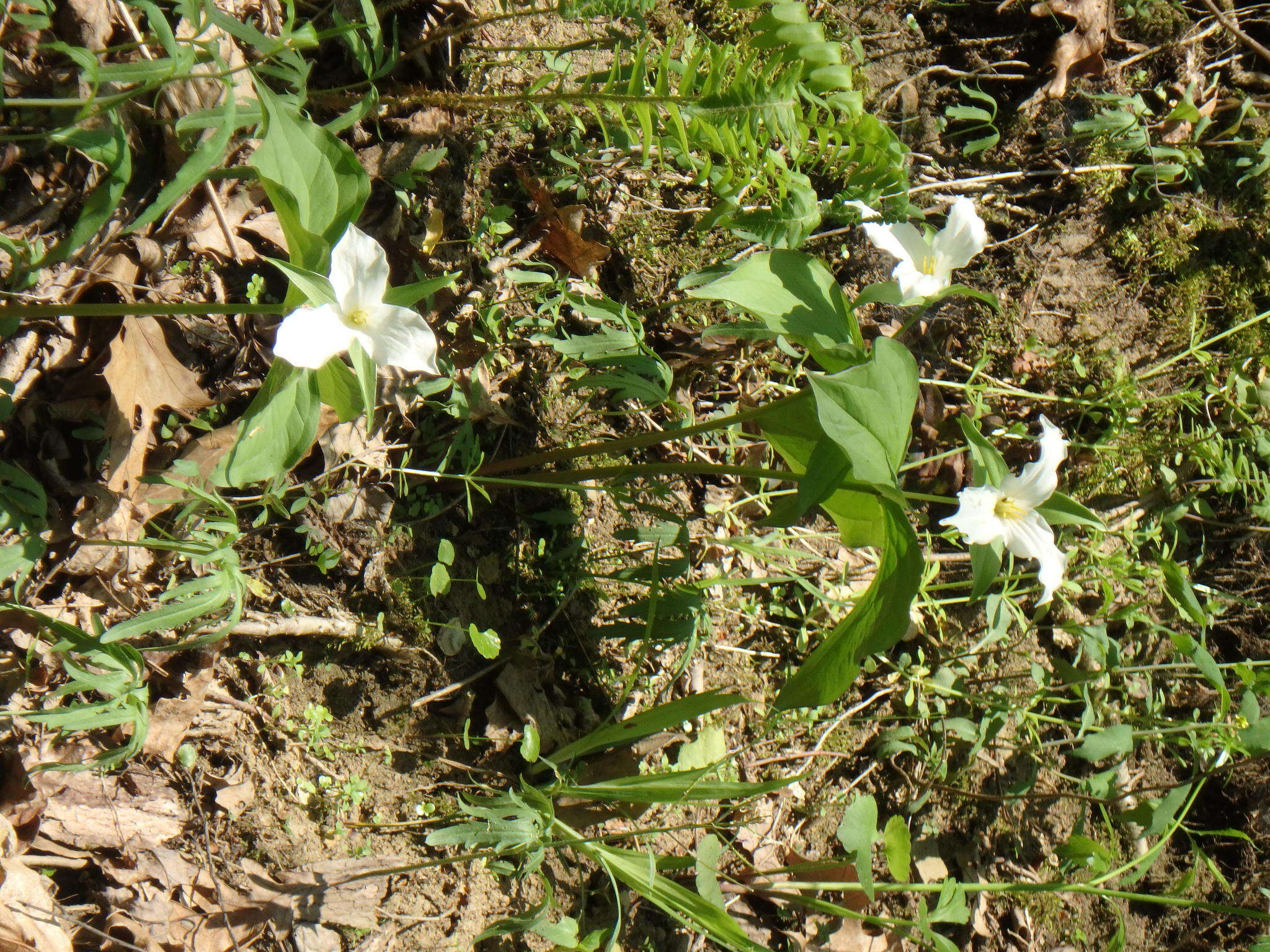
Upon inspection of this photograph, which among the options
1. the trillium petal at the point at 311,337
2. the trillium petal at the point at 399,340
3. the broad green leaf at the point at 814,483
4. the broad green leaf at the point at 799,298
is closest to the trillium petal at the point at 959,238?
the broad green leaf at the point at 799,298

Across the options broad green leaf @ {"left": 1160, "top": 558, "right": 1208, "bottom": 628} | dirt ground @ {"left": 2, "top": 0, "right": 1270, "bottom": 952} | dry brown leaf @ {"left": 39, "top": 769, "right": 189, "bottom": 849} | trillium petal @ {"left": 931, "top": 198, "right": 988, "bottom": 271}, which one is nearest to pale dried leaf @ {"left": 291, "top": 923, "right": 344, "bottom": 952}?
dirt ground @ {"left": 2, "top": 0, "right": 1270, "bottom": 952}

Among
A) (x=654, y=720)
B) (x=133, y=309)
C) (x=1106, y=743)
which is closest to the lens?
(x=133, y=309)

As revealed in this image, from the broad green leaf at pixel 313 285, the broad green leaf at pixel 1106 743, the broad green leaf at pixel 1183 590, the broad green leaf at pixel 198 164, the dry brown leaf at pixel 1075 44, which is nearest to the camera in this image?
the broad green leaf at pixel 313 285

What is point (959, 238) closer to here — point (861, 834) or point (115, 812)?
point (861, 834)

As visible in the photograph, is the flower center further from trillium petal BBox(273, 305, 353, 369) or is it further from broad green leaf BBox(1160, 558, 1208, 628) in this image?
trillium petal BBox(273, 305, 353, 369)

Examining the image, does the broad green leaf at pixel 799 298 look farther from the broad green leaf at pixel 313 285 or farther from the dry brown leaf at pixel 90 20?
the dry brown leaf at pixel 90 20

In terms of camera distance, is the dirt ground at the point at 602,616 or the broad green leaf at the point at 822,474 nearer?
the broad green leaf at the point at 822,474

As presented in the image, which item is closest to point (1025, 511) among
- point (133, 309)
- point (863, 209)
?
point (863, 209)

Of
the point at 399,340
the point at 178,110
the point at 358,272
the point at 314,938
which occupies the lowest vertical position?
the point at 314,938
